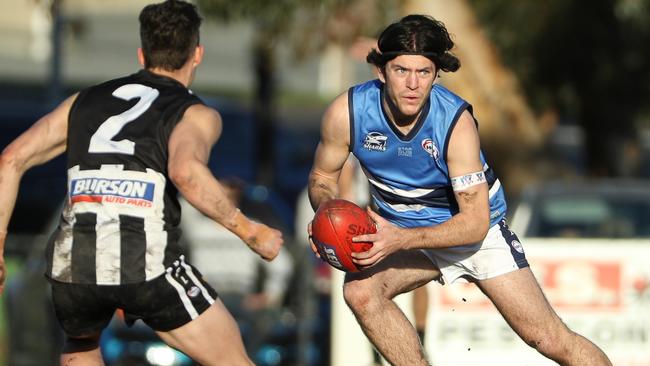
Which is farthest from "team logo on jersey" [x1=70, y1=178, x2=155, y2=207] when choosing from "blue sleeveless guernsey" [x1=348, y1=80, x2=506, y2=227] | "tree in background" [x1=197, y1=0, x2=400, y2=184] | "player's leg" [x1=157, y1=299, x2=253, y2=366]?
"tree in background" [x1=197, y1=0, x2=400, y2=184]

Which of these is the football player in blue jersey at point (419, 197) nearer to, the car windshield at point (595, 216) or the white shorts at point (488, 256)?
the white shorts at point (488, 256)

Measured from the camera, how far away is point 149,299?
7102 millimetres

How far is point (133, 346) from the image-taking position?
12078 mm

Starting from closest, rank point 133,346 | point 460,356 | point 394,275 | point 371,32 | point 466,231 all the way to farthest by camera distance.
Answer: point 466,231
point 394,275
point 460,356
point 133,346
point 371,32

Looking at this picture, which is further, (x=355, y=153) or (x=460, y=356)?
(x=460, y=356)

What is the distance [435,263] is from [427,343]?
360 cm

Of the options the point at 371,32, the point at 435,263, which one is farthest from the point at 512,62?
the point at 435,263

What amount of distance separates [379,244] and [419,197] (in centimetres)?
64

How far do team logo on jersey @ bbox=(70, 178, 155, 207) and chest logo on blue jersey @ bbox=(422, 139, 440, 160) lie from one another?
140 cm

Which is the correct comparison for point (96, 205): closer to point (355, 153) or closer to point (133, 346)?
point (355, 153)

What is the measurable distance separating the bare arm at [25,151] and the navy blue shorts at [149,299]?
393mm

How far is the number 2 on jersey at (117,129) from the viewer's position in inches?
279

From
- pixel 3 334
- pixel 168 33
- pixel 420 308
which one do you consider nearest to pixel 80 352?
pixel 168 33

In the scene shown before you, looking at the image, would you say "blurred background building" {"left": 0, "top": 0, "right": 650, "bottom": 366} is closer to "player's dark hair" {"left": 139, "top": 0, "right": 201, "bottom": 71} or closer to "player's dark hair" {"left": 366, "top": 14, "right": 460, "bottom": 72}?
"player's dark hair" {"left": 139, "top": 0, "right": 201, "bottom": 71}
